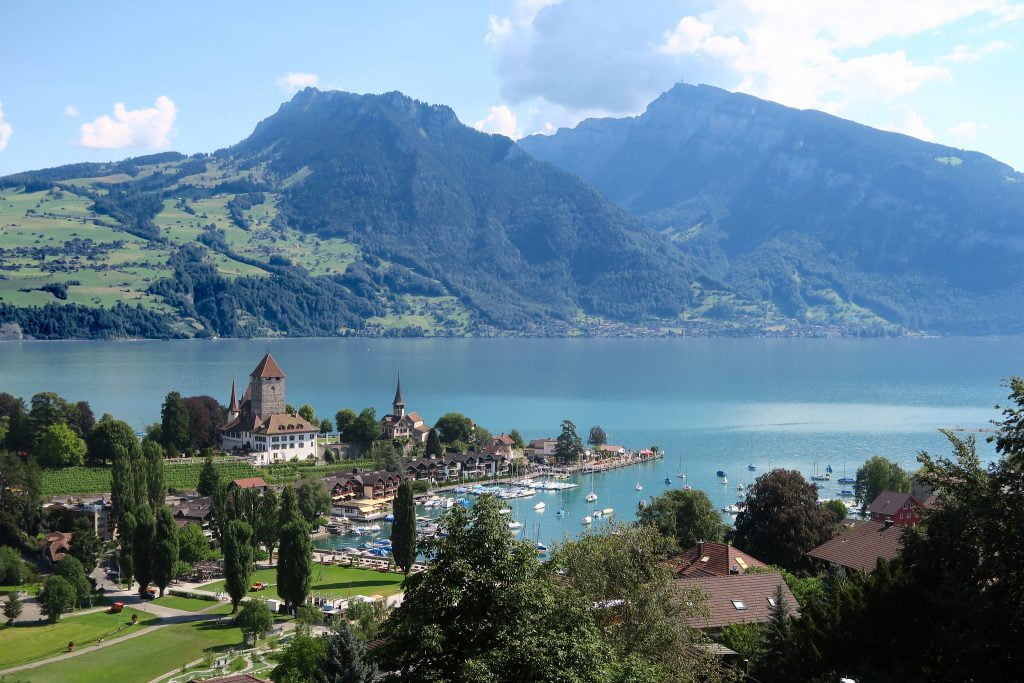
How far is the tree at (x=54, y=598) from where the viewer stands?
36.0 metres

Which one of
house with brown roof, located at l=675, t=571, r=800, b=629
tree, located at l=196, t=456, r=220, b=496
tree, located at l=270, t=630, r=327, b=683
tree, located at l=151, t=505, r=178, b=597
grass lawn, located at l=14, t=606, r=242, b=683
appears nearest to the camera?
tree, located at l=270, t=630, r=327, b=683

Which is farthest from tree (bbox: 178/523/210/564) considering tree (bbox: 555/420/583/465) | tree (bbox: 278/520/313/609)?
tree (bbox: 555/420/583/465)

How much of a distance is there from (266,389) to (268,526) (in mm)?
38387

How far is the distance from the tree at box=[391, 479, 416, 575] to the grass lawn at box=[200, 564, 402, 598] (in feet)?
4.07

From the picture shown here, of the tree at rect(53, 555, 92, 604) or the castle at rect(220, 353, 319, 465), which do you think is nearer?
the tree at rect(53, 555, 92, 604)

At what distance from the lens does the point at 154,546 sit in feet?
132

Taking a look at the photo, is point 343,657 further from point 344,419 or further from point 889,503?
point 344,419

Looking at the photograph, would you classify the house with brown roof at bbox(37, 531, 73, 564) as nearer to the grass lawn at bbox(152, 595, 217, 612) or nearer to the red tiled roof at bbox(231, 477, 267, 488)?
the grass lawn at bbox(152, 595, 217, 612)

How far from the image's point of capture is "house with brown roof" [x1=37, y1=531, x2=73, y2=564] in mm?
45406

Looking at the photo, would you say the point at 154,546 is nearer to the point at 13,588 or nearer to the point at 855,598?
the point at 13,588

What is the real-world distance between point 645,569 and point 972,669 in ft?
25.0

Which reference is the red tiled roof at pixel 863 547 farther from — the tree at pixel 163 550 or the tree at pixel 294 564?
the tree at pixel 163 550

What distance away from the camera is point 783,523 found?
38.3m

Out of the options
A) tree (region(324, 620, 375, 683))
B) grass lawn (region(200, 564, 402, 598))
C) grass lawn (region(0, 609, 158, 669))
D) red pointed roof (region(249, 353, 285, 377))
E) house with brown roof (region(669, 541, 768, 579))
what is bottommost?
grass lawn (region(200, 564, 402, 598))
